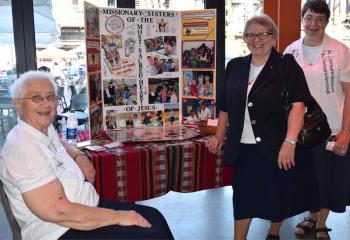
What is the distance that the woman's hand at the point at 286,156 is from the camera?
6.36 feet

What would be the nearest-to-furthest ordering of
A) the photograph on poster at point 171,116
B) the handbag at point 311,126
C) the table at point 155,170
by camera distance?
the handbag at point 311,126 < the table at point 155,170 < the photograph on poster at point 171,116

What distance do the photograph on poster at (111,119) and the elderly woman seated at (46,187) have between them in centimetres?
83

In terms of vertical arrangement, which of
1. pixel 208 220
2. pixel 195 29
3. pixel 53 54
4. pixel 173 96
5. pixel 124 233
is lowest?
pixel 208 220

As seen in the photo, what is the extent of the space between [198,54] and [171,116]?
0.49 m

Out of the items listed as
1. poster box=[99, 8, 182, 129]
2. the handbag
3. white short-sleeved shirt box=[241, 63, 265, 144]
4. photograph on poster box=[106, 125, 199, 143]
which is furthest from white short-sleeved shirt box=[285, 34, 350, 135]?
poster box=[99, 8, 182, 129]

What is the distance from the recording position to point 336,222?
9.39 feet

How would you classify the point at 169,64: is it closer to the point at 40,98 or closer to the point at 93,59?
the point at 93,59

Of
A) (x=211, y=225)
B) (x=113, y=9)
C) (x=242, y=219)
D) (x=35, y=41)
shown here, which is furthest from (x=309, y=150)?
(x=35, y=41)

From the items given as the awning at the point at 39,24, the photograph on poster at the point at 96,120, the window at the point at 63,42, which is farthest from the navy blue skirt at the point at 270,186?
the awning at the point at 39,24

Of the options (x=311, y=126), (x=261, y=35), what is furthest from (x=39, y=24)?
(x=311, y=126)

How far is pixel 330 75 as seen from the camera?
2.32 meters

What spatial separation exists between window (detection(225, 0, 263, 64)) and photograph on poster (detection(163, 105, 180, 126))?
0.92 m

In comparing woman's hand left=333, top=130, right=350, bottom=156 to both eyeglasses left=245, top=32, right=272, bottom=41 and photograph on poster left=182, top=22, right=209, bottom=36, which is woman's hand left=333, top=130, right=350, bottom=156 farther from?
photograph on poster left=182, top=22, right=209, bottom=36

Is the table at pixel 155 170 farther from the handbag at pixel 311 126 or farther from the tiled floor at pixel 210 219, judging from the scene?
the handbag at pixel 311 126
